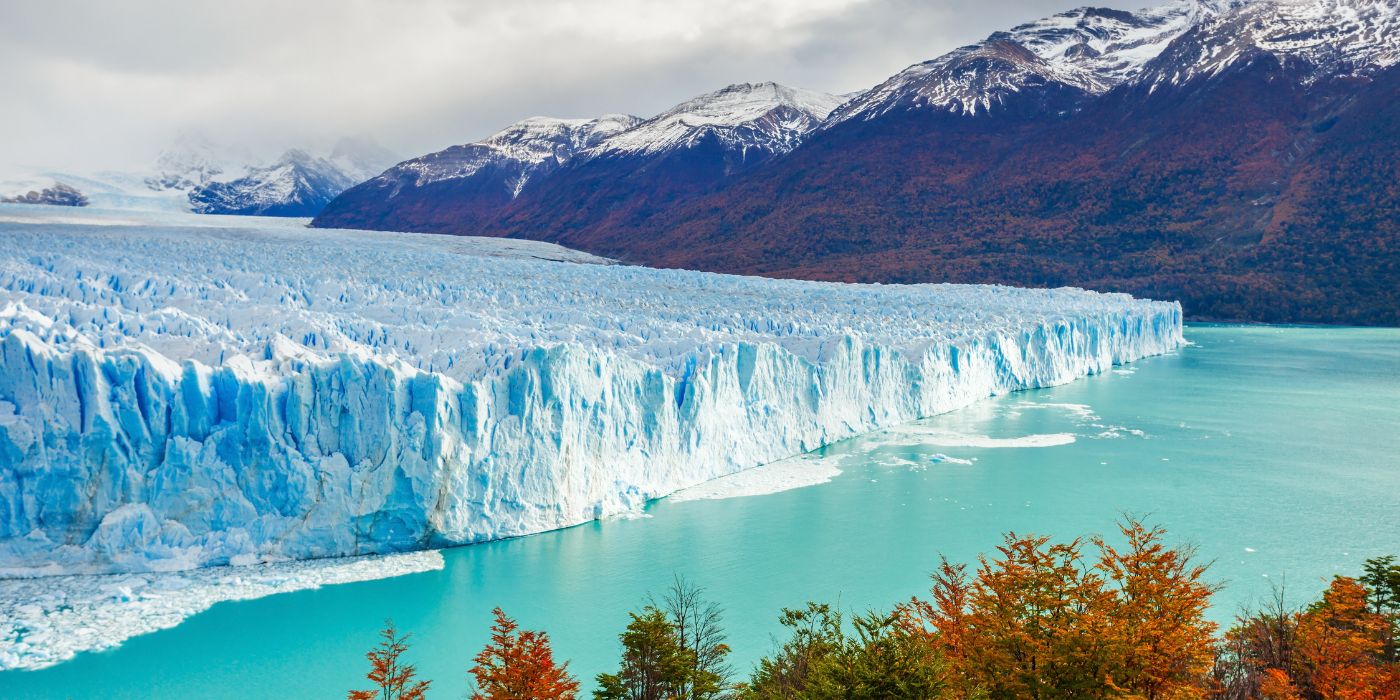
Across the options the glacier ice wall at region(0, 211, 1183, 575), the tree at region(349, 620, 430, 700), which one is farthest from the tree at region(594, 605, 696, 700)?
the glacier ice wall at region(0, 211, 1183, 575)

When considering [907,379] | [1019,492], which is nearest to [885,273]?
[907,379]

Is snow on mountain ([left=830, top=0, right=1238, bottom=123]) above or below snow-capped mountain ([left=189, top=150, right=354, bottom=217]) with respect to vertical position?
above

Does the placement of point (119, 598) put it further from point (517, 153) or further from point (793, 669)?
point (517, 153)

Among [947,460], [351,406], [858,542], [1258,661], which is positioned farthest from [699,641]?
[947,460]

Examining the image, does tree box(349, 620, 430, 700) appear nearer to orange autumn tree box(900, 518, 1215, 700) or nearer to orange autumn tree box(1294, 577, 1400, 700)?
orange autumn tree box(900, 518, 1215, 700)

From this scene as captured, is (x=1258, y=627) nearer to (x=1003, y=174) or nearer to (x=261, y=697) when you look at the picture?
(x=261, y=697)

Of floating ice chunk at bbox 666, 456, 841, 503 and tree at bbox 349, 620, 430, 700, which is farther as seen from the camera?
floating ice chunk at bbox 666, 456, 841, 503
